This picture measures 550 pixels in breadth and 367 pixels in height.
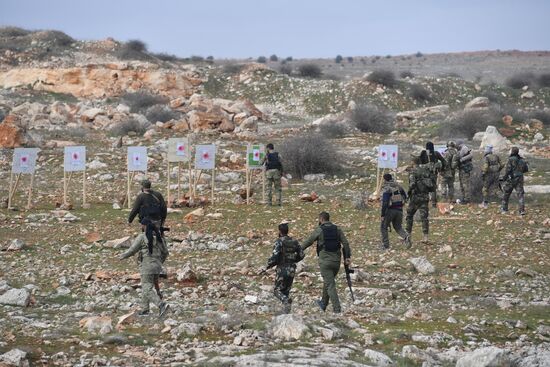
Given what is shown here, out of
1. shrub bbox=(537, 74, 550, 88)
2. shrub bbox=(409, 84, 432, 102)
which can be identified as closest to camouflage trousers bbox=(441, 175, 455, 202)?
shrub bbox=(409, 84, 432, 102)

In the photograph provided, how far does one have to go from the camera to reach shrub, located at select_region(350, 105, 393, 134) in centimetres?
4188

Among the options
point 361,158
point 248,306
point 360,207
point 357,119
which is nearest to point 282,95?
point 357,119

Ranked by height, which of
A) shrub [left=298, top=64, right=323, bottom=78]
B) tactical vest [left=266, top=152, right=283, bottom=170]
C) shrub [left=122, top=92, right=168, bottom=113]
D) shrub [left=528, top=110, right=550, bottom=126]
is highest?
shrub [left=298, top=64, right=323, bottom=78]

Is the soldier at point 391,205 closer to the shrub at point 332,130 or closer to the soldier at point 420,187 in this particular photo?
the soldier at point 420,187

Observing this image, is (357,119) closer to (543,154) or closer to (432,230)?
(543,154)

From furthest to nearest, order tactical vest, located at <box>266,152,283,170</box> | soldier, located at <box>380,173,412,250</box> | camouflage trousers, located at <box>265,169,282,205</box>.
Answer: camouflage trousers, located at <box>265,169,282,205</box>, tactical vest, located at <box>266,152,283,170</box>, soldier, located at <box>380,173,412,250</box>

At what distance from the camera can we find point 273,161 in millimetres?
23219

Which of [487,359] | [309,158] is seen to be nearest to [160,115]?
[309,158]

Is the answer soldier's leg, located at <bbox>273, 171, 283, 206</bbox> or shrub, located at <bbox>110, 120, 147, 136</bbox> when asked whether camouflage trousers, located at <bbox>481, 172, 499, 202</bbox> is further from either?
shrub, located at <bbox>110, 120, 147, 136</bbox>

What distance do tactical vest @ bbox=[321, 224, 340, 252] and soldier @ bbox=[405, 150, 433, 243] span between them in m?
5.90

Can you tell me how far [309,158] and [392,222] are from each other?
11.4 m

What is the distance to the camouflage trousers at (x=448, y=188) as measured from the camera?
78.7 ft

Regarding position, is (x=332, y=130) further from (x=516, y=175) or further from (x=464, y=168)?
(x=516, y=175)

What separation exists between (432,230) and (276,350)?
1057 cm
